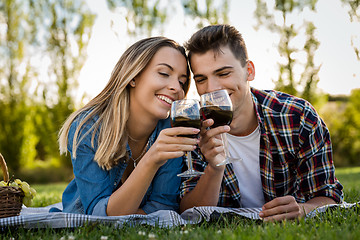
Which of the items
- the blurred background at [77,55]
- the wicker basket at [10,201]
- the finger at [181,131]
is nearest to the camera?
the finger at [181,131]

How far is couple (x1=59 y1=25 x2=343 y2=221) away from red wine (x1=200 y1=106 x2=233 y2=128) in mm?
245

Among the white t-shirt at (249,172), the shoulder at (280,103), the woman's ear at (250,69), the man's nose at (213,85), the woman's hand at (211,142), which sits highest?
the woman's ear at (250,69)

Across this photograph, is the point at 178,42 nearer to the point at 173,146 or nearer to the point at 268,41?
the point at 173,146

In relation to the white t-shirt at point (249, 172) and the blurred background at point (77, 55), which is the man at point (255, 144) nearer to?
the white t-shirt at point (249, 172)

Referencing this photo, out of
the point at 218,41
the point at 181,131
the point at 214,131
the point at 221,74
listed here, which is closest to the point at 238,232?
the point at 181,131

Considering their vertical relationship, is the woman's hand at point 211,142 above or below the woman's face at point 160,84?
below

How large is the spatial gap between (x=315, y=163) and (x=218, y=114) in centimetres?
126

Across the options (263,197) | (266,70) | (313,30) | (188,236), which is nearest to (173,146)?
(188,236)

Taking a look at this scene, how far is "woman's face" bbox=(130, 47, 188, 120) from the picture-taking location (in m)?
3.28

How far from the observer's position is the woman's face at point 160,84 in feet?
10.8

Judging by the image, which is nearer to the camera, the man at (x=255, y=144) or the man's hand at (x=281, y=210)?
the man's hand at (x=281, y=210)

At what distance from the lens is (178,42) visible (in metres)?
3.73

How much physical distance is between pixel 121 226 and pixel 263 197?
1.67 meters

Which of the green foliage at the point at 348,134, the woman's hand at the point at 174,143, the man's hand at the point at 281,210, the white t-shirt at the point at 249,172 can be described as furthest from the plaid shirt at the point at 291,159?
the green foliage at the point at 348,134
